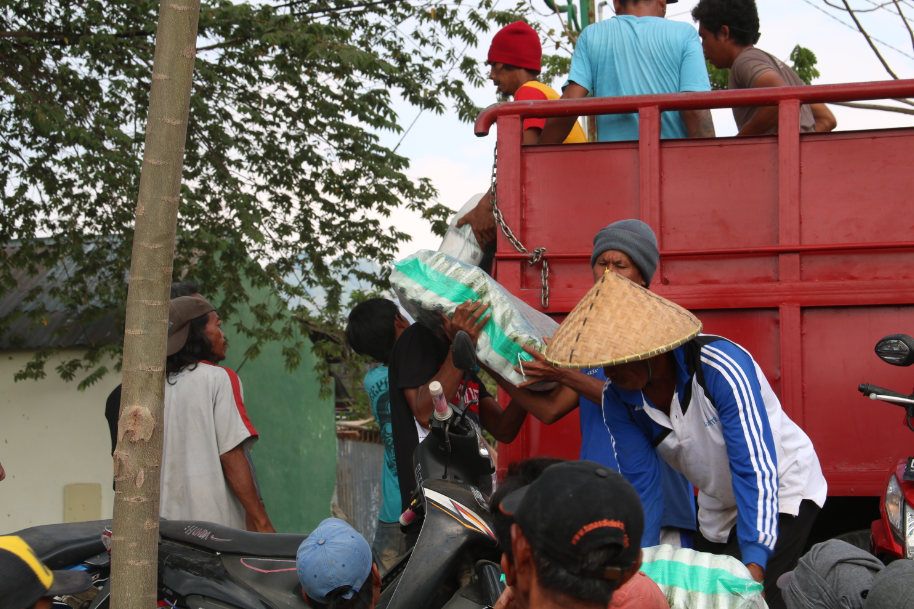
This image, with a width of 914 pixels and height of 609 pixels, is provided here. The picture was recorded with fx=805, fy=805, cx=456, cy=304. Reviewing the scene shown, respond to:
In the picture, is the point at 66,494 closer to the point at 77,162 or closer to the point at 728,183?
the point at 77,162

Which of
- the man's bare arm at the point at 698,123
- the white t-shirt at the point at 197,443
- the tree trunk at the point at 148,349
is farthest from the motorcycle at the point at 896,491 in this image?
the white t-shirt at the point at 197,443

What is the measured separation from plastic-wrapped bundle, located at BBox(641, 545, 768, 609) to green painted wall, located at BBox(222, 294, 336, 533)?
8.18 m

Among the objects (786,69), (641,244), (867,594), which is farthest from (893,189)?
(867,594)

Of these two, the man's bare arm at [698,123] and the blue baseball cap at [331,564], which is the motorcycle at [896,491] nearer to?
the man's bare arm at [698,123]

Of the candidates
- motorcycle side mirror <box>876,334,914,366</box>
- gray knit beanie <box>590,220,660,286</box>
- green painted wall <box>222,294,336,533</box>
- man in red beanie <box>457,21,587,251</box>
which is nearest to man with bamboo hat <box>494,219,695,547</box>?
gray knit beanie <box>590,220,660,286</box>

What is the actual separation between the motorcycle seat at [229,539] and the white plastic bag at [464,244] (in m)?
1.39

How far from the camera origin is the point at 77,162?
719 centimetres

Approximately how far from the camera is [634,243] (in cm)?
265

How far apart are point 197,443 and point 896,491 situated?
2785mm

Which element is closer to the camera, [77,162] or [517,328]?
[517,328]

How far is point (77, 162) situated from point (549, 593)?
695 cm

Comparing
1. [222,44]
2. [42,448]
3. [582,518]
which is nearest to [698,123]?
[582,518]

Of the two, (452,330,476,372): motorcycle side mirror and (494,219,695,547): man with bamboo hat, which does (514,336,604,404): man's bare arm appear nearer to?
(494,219,695,547): man with bamboo hat

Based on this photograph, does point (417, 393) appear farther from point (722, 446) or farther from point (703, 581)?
point (703, 581)
